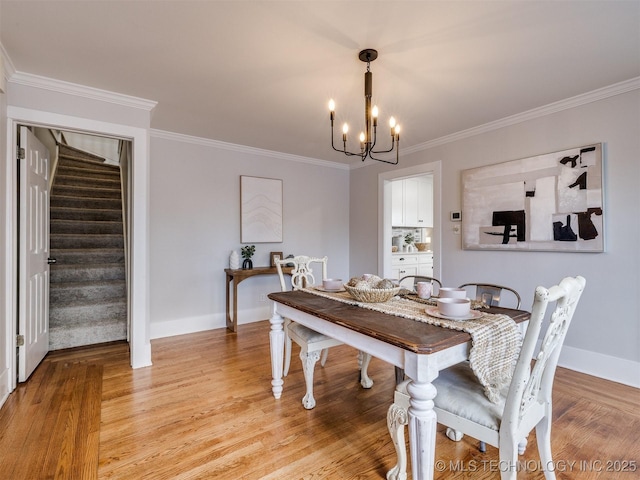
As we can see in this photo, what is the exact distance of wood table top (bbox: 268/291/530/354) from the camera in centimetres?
121

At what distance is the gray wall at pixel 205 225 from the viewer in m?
3.62

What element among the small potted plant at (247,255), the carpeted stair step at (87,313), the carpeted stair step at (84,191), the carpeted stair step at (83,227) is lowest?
the carpeted stair step at (87,313)

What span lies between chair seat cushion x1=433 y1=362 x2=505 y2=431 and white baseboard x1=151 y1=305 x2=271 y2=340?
A: 10.1ft

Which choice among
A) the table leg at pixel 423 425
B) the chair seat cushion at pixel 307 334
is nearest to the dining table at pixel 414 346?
the table leg at pixel 423 425

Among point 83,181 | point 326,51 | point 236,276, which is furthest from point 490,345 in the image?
point 83,181

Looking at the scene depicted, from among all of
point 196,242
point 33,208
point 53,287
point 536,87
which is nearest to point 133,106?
point 33,208

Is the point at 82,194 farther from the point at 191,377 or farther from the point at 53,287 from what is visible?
the point at 191,377

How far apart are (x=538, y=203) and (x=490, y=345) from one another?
216 centimetres

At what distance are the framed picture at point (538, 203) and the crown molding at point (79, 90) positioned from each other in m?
3.25

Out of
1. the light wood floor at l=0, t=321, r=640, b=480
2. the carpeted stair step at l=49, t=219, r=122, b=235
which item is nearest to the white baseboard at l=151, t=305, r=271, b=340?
the light wood floor at l=0, t=321, r=640, b=480

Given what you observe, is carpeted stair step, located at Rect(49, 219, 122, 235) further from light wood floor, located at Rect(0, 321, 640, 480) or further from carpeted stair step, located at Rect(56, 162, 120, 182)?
light wood floor, located at Rect(0, 321, 640, 480)

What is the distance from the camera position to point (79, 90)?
8.27ft

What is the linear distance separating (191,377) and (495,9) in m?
3.16

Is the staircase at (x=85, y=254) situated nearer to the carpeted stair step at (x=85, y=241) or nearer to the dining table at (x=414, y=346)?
the carpeted stair step at (x=85, y=241)
